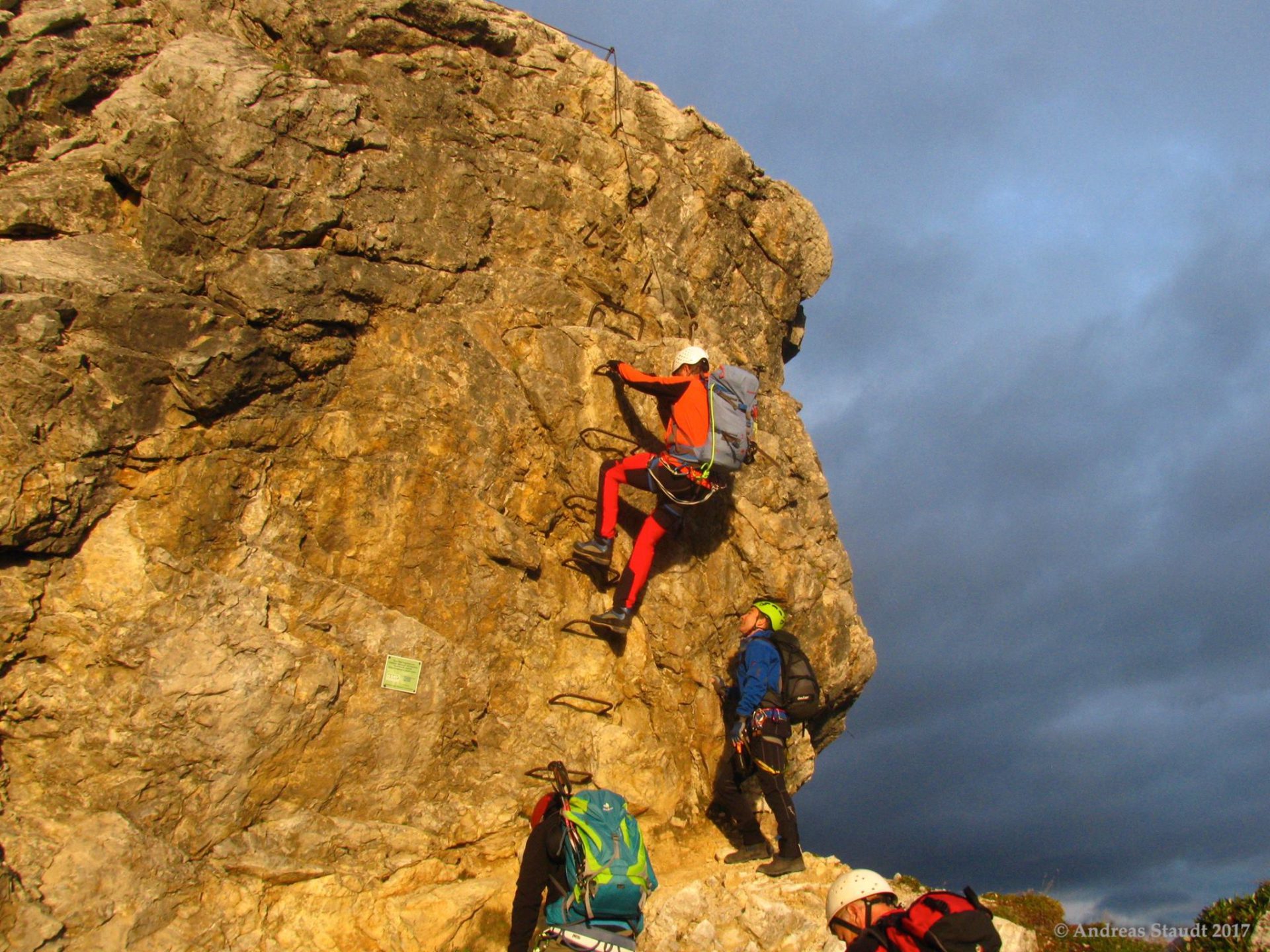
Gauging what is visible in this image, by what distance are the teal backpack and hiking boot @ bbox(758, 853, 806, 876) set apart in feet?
8.10

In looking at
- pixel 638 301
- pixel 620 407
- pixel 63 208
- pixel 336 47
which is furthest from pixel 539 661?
pixel 336 47

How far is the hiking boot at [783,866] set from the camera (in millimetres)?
9766

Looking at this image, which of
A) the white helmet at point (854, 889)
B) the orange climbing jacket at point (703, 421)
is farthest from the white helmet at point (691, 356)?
the white helmet at point (854, 889)

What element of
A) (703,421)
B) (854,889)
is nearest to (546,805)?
(854,889)

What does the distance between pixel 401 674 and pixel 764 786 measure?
13.5 feet

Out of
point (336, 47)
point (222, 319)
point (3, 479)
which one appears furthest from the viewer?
point (336, 47)

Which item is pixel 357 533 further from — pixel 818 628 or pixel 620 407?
pixel 818 628

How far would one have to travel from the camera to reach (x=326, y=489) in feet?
32.8

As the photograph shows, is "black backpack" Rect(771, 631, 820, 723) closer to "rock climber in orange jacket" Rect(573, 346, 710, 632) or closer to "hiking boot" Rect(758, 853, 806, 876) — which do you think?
"hiking boot" Rect(758, 853, 806, 876)

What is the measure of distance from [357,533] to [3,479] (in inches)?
127

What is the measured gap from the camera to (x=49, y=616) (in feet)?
27.2

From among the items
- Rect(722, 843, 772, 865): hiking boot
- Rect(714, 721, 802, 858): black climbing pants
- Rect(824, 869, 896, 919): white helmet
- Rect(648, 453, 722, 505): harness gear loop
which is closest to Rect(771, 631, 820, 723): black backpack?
Rect(714, 721, 802, 858): black climbing pants

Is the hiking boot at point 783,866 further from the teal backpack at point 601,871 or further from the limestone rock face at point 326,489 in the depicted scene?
the teal backpack at point 601,871

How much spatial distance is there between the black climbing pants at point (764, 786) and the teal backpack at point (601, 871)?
2582 mm
